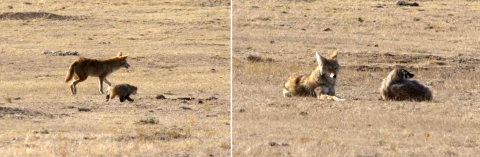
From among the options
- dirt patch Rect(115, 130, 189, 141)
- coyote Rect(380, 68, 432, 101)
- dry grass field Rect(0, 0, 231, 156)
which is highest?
coyote Rect(380, 68, 432, 101)

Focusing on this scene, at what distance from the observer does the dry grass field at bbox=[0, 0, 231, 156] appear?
11432mm

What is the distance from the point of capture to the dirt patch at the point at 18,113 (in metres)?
14.2

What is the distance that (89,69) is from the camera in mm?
19312

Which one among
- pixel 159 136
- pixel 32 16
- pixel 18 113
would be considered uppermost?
pixel 159 136

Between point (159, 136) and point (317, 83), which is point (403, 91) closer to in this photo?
point (317, 83)

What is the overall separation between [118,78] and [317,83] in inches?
363

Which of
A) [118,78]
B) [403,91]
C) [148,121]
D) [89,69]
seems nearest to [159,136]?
[148,121]

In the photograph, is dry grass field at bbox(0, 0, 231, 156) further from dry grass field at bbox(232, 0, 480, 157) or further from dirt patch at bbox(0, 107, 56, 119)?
dry grass field at bbox(232, 0, 480, 157)

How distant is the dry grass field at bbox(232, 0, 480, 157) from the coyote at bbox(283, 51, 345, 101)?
8.6 inches

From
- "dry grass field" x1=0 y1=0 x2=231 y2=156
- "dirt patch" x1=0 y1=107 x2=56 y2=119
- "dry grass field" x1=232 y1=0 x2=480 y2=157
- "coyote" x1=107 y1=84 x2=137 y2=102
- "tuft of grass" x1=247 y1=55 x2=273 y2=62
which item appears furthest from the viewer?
"tuft of grass" x1=247 y1=55 x2=273 y2=62

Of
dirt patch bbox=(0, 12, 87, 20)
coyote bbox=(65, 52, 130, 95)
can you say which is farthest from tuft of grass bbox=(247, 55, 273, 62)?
dirt patch bbox=(0, 12, 87, 20)

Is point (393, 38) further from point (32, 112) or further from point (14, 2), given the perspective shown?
point (14, 2)

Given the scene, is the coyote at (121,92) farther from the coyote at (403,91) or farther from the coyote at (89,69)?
the coyote at (403,91)

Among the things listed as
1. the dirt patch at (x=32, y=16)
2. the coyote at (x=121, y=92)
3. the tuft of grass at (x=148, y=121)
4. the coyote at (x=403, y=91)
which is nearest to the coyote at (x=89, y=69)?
the coyote at (x=121, y=92)
